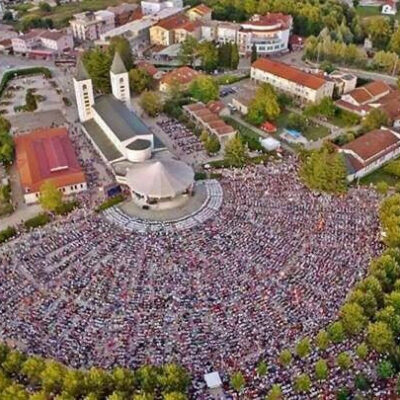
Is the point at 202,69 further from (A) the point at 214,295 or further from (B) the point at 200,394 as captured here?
(B) the point at 200,394

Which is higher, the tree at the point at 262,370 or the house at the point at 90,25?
the house at the point at 90,25

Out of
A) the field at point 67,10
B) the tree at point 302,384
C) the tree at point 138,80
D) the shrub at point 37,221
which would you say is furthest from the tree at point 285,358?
the field at point 67,10

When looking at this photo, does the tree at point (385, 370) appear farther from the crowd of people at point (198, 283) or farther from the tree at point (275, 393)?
the tree at point (275, 393)

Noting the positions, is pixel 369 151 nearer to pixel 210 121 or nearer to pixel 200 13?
pixel 210 121

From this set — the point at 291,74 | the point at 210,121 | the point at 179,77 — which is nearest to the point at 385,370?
the point at 210,121

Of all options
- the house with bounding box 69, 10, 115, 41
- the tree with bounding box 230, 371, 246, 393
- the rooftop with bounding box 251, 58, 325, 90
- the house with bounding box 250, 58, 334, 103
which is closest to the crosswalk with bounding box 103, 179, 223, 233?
the tree with bounding box 230, 371, 246, 393
